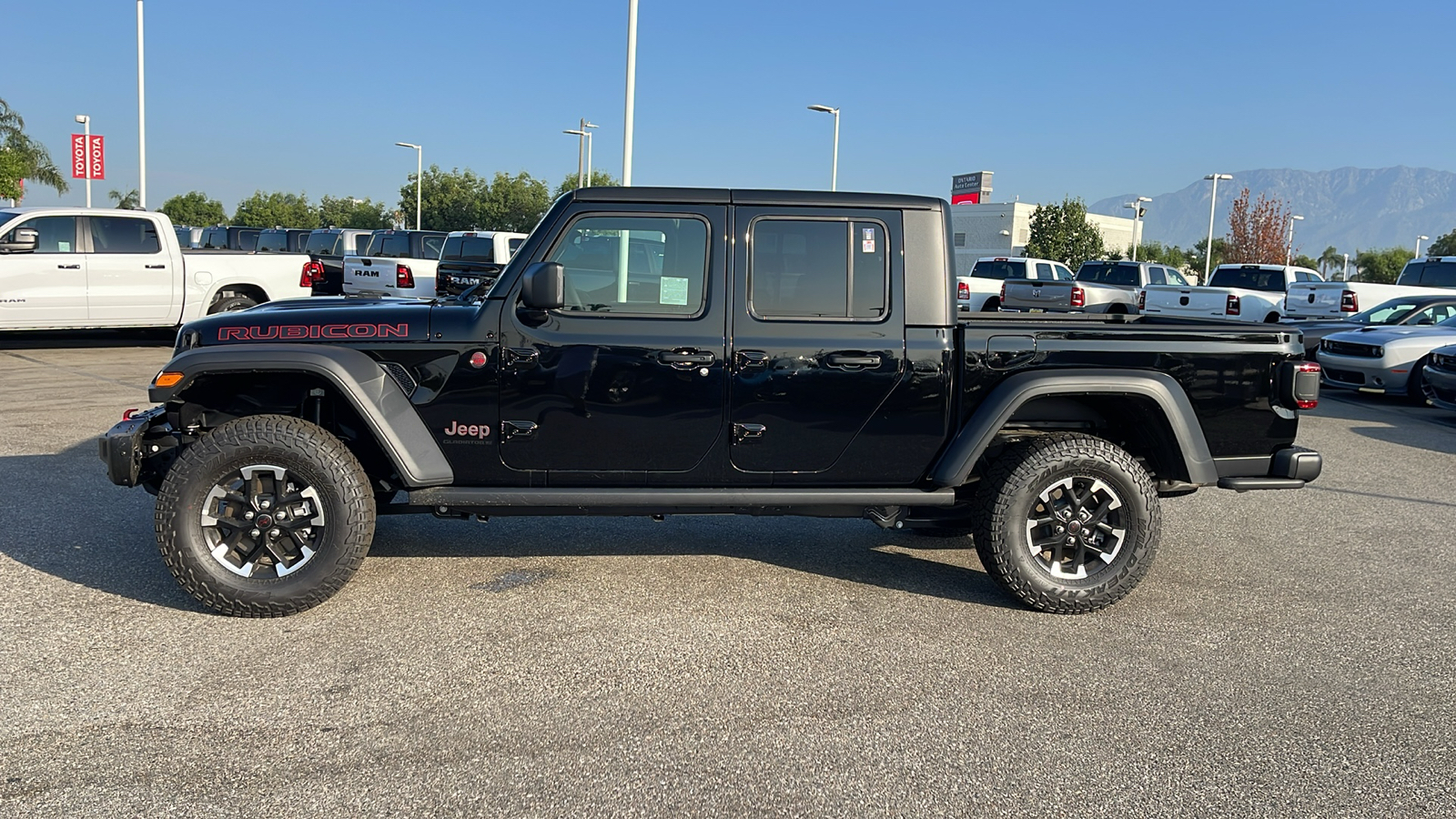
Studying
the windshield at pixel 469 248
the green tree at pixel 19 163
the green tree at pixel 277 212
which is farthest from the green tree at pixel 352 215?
the windshield at pixel 469 248

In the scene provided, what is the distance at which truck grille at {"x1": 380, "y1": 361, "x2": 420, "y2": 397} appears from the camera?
4754 mm

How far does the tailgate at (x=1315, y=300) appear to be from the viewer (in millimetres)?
20547

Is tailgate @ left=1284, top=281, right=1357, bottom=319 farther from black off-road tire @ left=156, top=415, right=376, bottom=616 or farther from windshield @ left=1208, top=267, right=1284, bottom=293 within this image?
black off-road tire @ left=156, top=415, right=376, bottom=616

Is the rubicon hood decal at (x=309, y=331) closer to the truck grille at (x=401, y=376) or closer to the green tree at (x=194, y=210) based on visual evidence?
the truck grille at (x=401, y=376)

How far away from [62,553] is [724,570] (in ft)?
11.1

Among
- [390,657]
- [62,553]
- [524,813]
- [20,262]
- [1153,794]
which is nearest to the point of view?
[524,813]

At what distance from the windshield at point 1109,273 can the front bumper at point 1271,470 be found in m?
19.3

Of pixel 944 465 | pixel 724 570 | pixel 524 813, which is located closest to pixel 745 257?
pixel 944 465

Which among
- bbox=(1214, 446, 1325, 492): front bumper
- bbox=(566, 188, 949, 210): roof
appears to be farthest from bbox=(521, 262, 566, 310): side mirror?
bbox=(1214, 446, 1325, 492): front bumper

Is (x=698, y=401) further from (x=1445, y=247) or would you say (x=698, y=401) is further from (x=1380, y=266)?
(x=1445, y=247)

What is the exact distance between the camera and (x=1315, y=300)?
68.1ft

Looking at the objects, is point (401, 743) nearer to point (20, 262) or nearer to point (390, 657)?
point (390, 657)

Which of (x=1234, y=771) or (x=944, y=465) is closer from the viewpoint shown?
(x=1234, y=771)

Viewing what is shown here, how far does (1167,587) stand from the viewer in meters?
5.52
